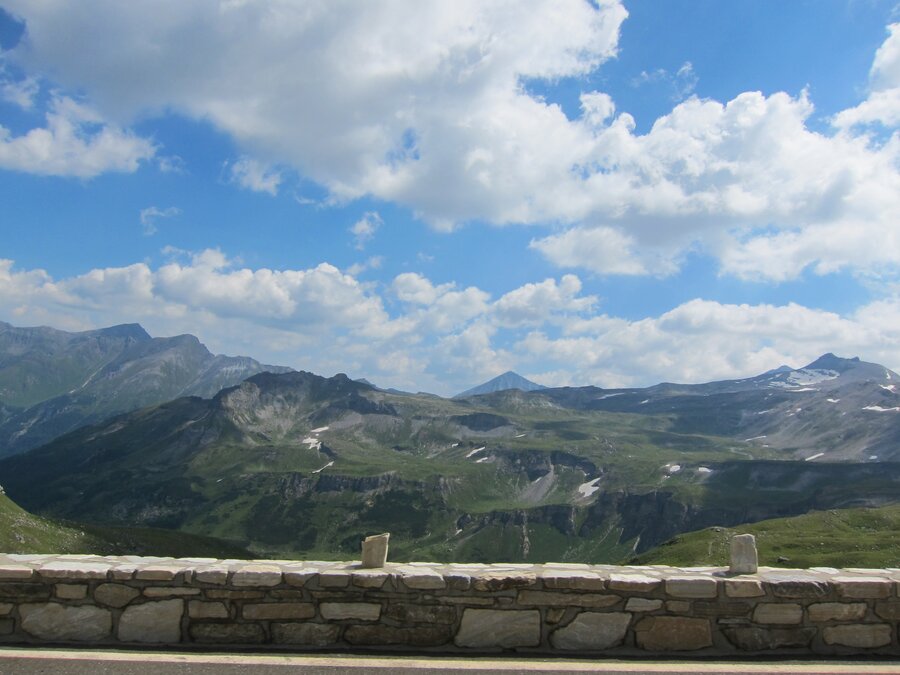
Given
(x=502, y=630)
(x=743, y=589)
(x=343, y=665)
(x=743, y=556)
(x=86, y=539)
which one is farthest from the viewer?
(x=86, y=539)

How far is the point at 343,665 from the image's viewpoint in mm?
9211

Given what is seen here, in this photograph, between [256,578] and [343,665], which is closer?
[343,665]

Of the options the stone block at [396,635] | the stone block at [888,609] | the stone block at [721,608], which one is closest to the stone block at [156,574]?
the stone block at [396,635]

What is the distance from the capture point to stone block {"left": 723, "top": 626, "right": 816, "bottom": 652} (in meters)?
9.91

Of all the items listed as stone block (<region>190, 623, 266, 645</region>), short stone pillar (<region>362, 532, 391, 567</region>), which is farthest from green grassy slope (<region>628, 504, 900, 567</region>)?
stone block (<region>190, 623, 266, 645</region>)

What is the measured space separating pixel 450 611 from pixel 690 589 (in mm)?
3643

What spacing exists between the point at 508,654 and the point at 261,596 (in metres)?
3.83

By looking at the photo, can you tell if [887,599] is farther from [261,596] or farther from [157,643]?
[157,643]

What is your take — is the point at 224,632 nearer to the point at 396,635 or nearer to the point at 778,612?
the point at 396,635

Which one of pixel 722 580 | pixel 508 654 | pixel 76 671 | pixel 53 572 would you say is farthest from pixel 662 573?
pixel 53 572

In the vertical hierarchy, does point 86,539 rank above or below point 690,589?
below

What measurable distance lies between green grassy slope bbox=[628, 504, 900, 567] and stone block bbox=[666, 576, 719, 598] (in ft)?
340

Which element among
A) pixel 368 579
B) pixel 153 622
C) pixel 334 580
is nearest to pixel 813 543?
pixel 368 579

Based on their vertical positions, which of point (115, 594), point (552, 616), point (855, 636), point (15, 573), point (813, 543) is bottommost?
point (813, 543)
